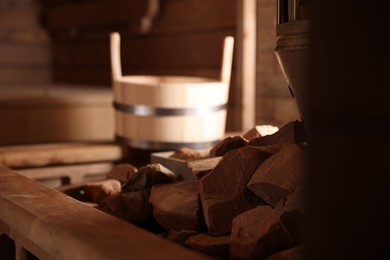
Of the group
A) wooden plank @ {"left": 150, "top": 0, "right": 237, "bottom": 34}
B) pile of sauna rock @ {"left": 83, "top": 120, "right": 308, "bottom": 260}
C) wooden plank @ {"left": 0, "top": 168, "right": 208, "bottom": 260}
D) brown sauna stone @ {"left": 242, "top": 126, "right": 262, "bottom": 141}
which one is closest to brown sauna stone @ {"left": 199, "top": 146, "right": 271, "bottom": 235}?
pile of sauna rock @ {"left": 83, "top": 120, "right": 308, "bottom": 260}

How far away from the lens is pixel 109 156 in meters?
3.03

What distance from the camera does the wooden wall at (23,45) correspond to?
18.5 feet

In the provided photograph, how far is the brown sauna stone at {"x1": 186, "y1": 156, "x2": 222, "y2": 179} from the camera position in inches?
68.7

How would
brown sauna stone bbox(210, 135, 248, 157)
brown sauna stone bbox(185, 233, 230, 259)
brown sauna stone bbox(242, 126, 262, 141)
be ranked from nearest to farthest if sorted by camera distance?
brown sauna stone bbox(185, 233, 230, 259) → brown sauna stone bbox(210, 135, 248, 157) → brown sauna stone bbox(242, 126, 262, 141)

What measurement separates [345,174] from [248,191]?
2.63 feet

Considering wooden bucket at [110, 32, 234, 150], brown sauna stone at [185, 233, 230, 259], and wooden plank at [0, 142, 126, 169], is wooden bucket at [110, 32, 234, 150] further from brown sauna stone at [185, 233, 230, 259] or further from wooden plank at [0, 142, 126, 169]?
brown sauna stone at [185, 233, 230, 259]

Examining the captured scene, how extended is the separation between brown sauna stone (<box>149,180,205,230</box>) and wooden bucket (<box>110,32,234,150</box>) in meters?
0.91

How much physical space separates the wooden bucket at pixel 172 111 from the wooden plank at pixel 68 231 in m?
1.06

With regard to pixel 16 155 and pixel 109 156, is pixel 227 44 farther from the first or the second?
pixel 16 155

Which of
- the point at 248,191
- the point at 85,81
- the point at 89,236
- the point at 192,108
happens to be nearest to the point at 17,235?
the point at 89,236

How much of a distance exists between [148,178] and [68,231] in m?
0.65

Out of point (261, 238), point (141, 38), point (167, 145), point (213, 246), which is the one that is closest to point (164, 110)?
point (167, 145)

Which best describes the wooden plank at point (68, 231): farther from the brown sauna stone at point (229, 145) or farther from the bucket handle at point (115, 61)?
the bucket handle at point (115, 61)

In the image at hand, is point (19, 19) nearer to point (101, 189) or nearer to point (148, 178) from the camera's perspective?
point (101, 189)
